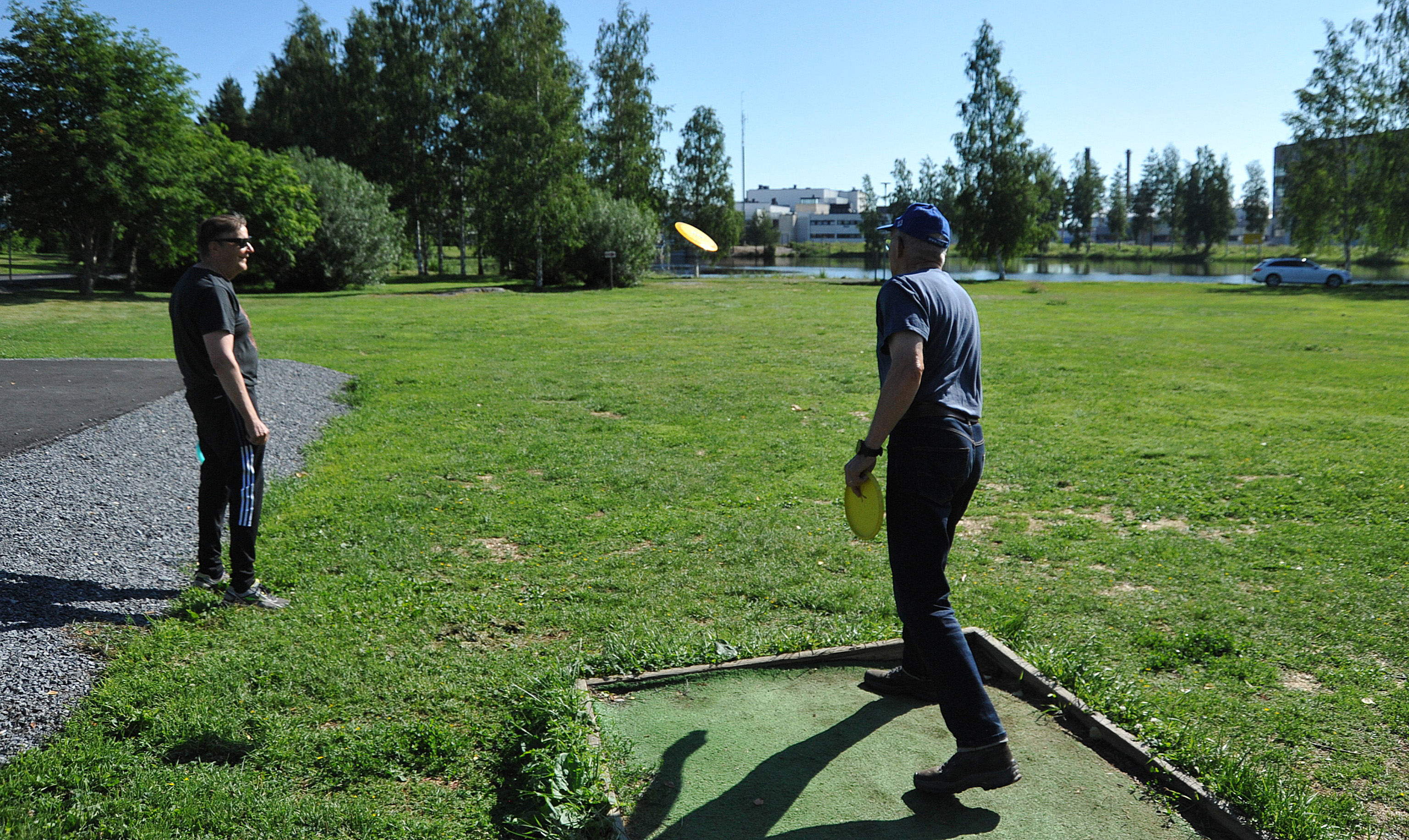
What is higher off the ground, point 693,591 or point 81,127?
point 81,127

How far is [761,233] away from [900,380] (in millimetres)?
113545

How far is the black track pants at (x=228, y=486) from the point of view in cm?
525

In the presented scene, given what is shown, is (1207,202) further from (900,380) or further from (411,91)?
(900,380)

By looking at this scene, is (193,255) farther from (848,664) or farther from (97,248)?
(848,664)

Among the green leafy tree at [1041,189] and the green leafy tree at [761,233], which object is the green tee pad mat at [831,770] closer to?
the green leafy tree at [1041,189]

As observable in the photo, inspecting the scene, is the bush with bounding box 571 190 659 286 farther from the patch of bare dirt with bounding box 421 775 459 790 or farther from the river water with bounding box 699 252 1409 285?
the patch of bare dirt with bounding box 421 775 459 790

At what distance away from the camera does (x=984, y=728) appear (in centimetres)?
340

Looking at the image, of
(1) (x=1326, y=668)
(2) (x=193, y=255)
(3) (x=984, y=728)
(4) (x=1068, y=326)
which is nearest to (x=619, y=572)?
(3) (x=984, y=728)

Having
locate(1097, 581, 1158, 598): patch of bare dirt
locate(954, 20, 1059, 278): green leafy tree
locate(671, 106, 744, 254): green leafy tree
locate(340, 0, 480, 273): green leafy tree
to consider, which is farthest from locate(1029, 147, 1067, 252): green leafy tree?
locate(1097, 581, 1158, 598): patch of bare dirt

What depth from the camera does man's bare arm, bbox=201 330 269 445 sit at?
196 inches

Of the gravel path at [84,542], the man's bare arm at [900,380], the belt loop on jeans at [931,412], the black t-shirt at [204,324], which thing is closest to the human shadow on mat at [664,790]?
the man's bare arm at [900,380]

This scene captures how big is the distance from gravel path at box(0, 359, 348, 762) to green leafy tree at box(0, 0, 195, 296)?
89.0ft

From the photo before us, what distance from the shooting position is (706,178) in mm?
71688

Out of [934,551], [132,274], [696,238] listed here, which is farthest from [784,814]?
[132,274]
